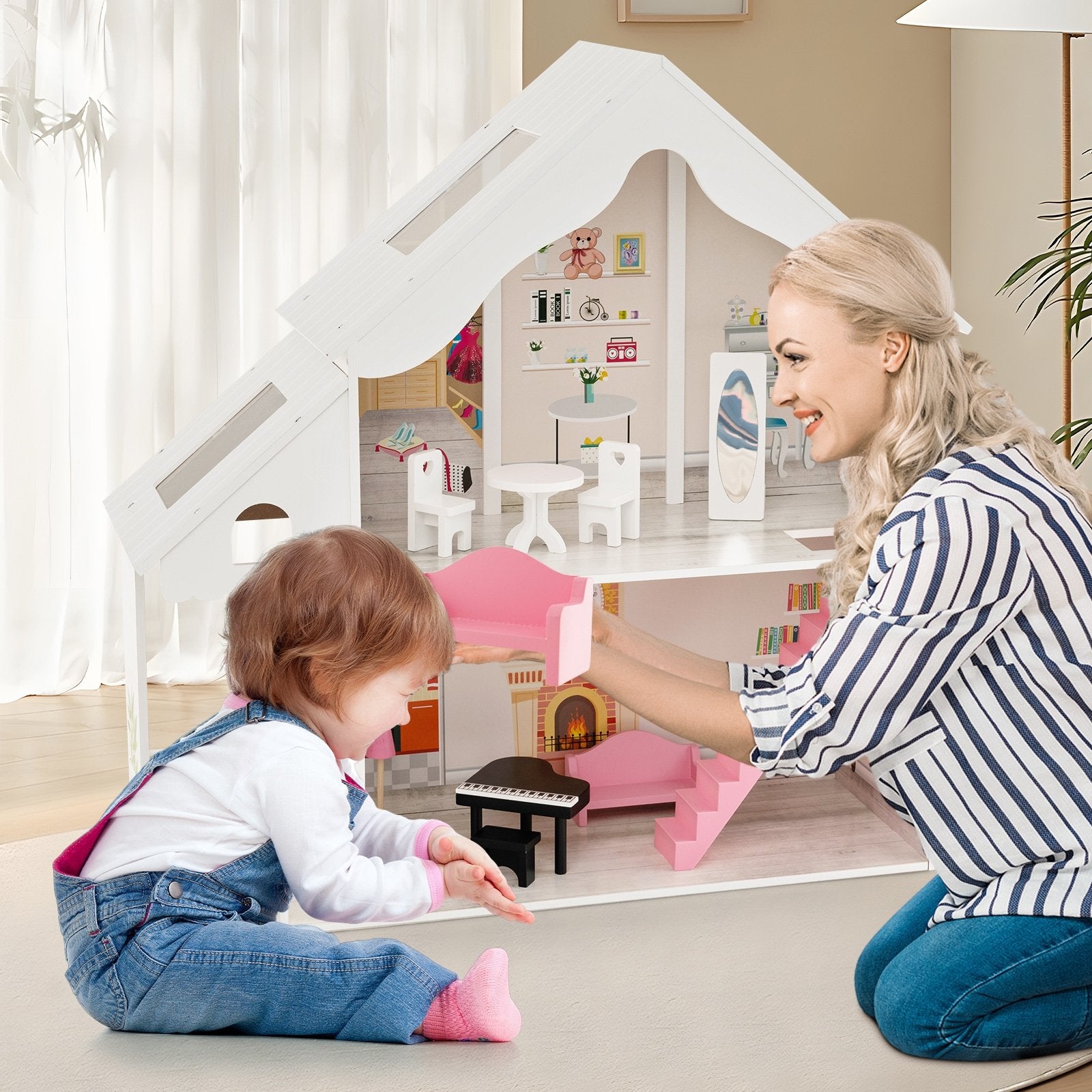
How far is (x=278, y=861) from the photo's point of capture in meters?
1.22

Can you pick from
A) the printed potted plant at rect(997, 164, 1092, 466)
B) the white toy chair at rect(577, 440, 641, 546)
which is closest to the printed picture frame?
the white toy chair at rect(577, 440, 641, 546)

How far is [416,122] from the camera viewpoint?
116 inches

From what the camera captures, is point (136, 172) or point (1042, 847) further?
point (136, 172)

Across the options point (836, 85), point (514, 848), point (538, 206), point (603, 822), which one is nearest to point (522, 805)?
point (514, 848)

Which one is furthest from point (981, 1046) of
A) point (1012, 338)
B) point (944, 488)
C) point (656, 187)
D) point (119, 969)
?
point (1012, 338)

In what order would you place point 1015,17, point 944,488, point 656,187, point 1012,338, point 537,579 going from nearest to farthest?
point 944,488
point 537,579
point 1015,17
point 656,187
point 1012,338

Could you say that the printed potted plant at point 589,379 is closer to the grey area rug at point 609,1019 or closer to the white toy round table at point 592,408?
the white toy round table at point 592,408

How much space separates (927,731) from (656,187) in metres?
1.14

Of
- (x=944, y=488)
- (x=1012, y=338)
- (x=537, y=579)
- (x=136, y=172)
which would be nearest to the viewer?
(x=944, y=488)

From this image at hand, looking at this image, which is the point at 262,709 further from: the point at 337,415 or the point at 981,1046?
the point at 981,1046

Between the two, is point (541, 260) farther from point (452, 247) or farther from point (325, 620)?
point (325, 620)

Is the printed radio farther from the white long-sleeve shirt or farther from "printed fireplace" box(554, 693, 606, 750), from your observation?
the white long-sleeve shirt


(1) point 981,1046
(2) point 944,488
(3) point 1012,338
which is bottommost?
(1) point 981,1046

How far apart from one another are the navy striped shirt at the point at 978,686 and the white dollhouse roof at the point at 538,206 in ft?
2.17
